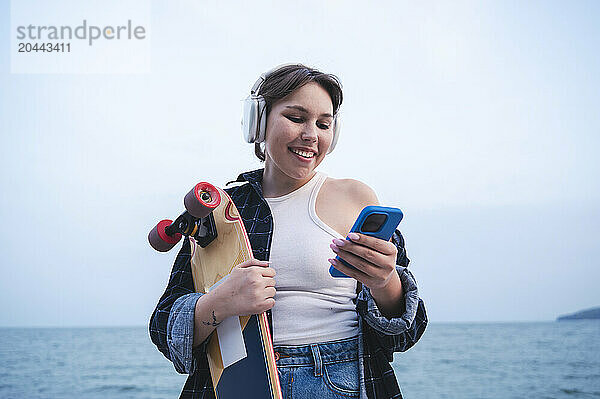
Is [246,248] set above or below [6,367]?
above

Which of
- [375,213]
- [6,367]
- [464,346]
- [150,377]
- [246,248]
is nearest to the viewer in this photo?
[375,213]

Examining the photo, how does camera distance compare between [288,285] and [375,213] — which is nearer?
[375,213]

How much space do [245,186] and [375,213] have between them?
705 millimetres

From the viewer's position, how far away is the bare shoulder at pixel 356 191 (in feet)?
5.70

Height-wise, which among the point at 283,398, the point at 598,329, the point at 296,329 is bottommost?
the point at 598,329

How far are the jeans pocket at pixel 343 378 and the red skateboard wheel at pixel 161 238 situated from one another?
21.3 inches

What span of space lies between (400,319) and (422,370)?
15531mm

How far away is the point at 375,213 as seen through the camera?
4.32 ft

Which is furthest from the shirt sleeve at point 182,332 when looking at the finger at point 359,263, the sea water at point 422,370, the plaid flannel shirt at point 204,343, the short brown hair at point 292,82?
the sea water at point 422,370

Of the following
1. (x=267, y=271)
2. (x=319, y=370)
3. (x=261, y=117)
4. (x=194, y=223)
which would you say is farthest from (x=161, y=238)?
(x=319, y=370)

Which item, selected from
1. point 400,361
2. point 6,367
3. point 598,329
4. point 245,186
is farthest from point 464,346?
point 245,186

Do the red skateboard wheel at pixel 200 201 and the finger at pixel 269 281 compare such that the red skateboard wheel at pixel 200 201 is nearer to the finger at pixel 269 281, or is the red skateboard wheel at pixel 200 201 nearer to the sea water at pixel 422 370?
the finger at pixel 269 281

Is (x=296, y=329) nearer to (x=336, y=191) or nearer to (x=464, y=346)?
(x=336, y=191)

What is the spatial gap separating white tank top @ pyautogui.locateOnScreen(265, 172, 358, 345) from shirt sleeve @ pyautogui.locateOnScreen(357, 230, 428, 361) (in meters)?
0.06
